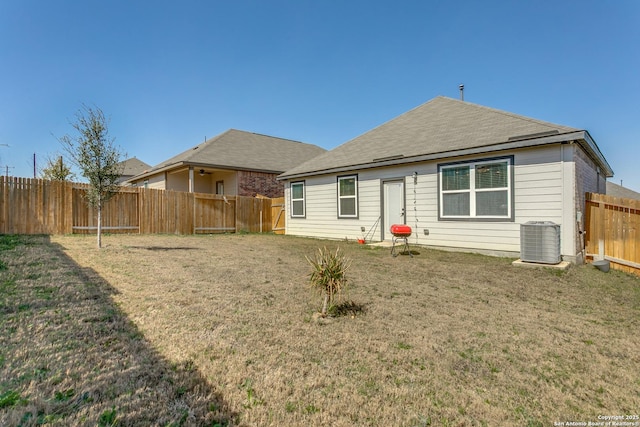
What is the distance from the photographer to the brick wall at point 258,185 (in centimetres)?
1781

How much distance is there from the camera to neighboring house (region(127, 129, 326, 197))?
1709 centimetres

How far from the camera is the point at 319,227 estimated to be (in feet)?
43.2

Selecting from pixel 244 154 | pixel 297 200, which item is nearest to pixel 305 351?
pixel 297 200

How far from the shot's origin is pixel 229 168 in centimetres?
1709

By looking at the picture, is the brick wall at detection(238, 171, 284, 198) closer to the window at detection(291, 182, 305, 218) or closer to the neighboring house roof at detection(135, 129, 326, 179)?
the neighboring house roof at detection(135, 129, 326, 179)

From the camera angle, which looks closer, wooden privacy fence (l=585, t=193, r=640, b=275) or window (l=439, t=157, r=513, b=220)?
wooden privacy fence (l=585, t=193, r=640, b=275)

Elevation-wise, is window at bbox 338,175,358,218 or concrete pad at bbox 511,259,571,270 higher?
window at bbox 338,175,358,218

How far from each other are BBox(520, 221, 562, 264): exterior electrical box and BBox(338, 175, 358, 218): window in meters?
5.64

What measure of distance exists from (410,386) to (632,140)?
854 inches

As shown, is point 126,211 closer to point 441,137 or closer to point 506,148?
point 441,137

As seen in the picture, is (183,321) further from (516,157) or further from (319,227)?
(319,227)

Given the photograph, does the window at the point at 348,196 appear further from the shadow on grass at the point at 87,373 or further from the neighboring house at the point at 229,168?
the shadow on grass at the point at 87,373

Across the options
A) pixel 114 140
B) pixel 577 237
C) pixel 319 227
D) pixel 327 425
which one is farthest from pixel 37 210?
pixel 577 237

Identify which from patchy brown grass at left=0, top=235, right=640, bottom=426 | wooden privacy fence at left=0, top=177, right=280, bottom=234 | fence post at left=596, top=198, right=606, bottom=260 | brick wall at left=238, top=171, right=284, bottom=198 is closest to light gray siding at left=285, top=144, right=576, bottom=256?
fence post at left=596, top=198, right=606, bottom=260
